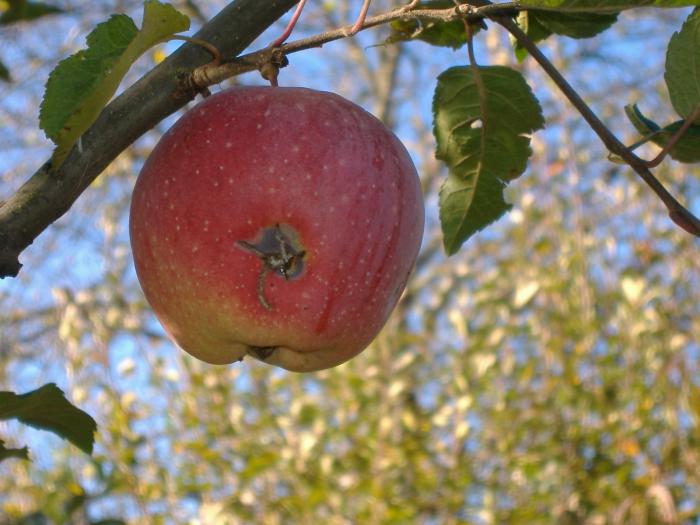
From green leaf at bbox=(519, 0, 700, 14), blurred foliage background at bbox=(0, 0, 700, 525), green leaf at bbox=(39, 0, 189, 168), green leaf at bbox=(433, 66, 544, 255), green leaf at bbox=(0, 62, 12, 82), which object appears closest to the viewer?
green leaf at bbox=(39, 0, 189, 168)

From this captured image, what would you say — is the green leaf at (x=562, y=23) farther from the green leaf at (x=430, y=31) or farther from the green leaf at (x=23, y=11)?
the green leaf at (x=23, y=11)

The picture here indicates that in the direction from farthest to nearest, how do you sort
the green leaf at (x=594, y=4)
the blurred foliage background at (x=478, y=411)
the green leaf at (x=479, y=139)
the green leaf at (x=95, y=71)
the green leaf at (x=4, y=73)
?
the blurred foliage background at (x=478, y=411)
the green leaf at (x=4, y=73)
the green leaf at (x=479, y=139)
the green leaf at (x=594, y=4)
the green leaf at (x=95, y=71)

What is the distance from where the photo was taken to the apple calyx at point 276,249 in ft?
2.29

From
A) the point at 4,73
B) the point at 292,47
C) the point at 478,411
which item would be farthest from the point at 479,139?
the point at 478,411

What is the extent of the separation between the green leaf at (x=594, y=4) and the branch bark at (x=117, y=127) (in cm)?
19

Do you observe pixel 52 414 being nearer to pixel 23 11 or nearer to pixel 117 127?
pixel 117 127

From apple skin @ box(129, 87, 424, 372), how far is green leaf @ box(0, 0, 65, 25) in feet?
0.90

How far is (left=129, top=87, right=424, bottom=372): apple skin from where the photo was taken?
70 cm

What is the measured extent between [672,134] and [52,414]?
1.86 ft

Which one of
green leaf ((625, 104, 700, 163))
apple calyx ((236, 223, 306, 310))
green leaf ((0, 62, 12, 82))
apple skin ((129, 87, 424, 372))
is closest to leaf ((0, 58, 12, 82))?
green leaf ((0, 62, 12, 82))

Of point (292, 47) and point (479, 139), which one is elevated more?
point (479, 139)

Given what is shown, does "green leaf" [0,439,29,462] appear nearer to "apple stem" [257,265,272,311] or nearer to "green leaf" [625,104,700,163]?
"apple stem" [257,265,272,311]

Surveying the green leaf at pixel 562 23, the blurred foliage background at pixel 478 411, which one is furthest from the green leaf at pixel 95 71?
the blurred foliage background at pixel 478 411

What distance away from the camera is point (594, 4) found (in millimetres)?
797
